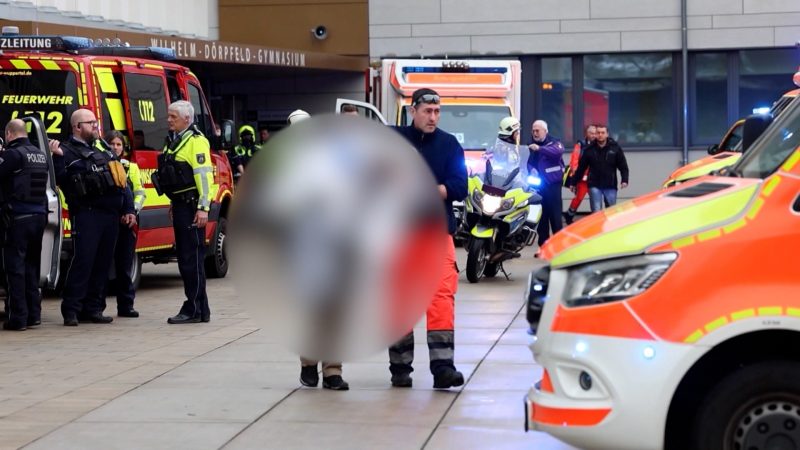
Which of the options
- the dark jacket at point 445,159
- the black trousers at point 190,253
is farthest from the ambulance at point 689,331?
the black trousers at point 190,253

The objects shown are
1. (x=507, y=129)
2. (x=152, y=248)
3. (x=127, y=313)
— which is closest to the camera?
(x=127, y=313)

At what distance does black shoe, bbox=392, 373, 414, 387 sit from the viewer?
8703mm

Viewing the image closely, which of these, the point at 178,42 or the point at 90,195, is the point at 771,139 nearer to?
the point at 90,195

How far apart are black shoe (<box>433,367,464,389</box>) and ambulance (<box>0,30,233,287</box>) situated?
5.19 metres

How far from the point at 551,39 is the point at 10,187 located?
1924cm

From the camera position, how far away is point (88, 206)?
1241cm

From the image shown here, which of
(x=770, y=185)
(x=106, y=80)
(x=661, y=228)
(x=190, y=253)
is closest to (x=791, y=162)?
(x=770, y=185)

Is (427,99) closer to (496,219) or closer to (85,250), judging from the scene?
(85,250)

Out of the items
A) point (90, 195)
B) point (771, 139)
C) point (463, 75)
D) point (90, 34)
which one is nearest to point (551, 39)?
point (463, 75)

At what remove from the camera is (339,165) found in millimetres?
4598

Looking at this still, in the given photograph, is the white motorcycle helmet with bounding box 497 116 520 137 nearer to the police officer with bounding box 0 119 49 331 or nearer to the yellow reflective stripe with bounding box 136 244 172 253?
the yellow reflective stripe with bounding box 136 244 172 253

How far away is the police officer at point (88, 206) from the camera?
12.3 meters

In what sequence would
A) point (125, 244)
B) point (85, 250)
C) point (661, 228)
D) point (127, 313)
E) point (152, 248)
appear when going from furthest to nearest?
point (152, 248), point (125, 244), point (127, 313), point (85, 250), point (661, 228)

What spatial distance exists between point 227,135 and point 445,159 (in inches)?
337
